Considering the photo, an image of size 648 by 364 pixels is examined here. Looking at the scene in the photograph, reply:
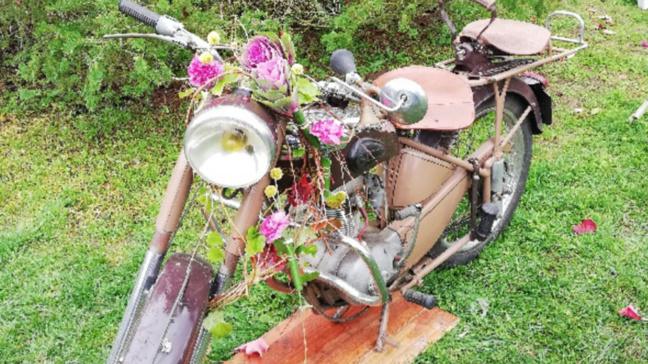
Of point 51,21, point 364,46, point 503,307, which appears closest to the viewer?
point 503,307

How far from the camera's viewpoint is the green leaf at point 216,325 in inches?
75.4

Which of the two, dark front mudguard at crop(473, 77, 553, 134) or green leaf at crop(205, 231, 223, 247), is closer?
green leaf at crop(205, 231, 223, 247)

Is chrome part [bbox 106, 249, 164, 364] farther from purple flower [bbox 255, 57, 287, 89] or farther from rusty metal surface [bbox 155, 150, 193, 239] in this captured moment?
purple flower [bbox 255, 57, 287, 89]

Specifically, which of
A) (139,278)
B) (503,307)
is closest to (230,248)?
(139,278)

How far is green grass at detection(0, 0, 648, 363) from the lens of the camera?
3055mm

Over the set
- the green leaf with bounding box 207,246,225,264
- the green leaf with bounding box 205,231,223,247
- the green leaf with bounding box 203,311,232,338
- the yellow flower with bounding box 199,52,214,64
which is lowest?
the green leaf with bounding box 203,311,232,338

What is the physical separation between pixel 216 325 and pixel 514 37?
6.45 feet

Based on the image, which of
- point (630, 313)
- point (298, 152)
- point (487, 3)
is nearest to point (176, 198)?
point (298, 152)

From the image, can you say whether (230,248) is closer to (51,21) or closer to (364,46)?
(51,21)

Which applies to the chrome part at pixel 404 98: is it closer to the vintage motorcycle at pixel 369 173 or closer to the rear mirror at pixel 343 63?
the vintage motorcycle at pixel 369 173

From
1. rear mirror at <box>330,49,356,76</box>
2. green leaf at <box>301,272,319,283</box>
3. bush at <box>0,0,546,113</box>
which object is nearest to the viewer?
green leaf at <box>301,272,319,283</box>

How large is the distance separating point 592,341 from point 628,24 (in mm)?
4003

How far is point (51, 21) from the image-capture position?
4301mm

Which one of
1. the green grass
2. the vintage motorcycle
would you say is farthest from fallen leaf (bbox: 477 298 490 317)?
the vintage motorcycle
